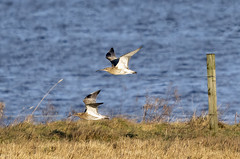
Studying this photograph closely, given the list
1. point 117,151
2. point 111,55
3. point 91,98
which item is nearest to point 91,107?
point 91,98

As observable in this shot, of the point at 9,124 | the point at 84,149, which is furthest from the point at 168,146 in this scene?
the point at 9,124

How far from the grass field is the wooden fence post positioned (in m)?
0.29

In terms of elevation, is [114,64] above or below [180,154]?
above

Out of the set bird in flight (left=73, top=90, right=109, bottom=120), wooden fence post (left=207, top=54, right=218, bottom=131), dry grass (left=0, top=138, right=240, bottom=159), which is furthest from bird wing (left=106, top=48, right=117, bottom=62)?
A: wooden fence post (left=207, top=54, right=218, bottom=131)

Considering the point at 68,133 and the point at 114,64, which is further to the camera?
the point at 68,133

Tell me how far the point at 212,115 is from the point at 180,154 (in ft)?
13.8

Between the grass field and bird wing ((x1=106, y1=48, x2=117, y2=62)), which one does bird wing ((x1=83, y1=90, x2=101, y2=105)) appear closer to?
bird wing ((x1=106, y1=48, x2=117, y2=62))

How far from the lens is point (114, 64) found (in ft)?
22.5

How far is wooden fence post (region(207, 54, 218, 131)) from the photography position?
11.6m

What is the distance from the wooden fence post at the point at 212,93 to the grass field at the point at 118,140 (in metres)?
0.29

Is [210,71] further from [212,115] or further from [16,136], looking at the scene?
[16,136]

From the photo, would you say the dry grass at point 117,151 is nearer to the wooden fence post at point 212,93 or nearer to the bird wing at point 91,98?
the bird wing at point 91,98

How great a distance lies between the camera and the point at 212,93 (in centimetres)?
1160

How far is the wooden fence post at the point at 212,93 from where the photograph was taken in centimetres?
1156
